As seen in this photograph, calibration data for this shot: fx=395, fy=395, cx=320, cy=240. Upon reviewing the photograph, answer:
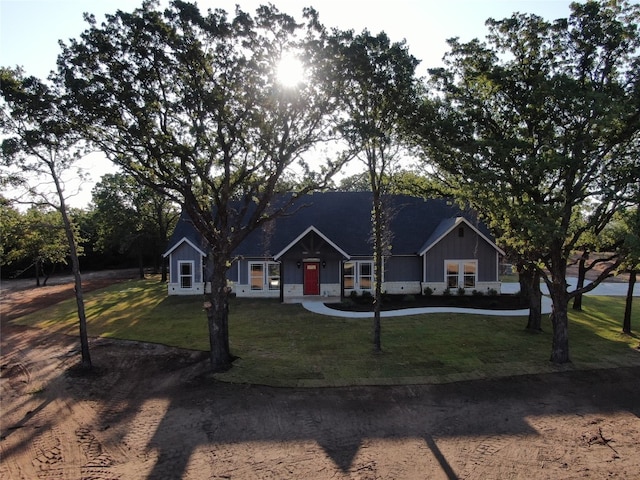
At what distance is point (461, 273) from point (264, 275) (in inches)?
542

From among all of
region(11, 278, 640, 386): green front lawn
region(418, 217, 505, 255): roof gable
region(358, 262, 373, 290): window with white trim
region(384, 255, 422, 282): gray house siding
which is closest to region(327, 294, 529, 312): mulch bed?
region(358, 262, 373, 290): window with white trim

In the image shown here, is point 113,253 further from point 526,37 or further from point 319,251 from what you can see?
point 526,37

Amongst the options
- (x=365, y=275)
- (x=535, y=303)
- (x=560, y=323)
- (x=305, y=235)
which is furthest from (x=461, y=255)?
(x=560, y=323)

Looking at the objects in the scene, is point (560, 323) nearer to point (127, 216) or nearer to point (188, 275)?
point (188, 275)

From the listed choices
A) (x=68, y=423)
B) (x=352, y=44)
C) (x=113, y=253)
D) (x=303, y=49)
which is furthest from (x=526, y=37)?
(x=113, y=253)

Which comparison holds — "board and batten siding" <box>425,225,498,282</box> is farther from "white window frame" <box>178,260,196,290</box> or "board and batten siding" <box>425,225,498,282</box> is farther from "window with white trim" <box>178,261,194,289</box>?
"window with white trim" <box>178,261,194,289</box>

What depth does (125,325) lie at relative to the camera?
2044 cm

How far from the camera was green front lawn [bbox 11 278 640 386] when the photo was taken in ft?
44.9

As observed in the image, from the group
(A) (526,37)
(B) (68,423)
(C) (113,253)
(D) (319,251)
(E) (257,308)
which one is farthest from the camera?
(C) (113,253)

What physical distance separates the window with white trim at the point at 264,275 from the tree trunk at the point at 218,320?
43.1 ft

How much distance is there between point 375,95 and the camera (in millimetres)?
14398

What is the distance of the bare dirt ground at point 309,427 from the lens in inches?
332

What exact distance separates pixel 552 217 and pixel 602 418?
585 centimetres

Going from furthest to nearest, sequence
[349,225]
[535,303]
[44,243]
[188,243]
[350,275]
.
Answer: [44,243]
[349,225]
[188,243]
[350,275]
[535,303]
